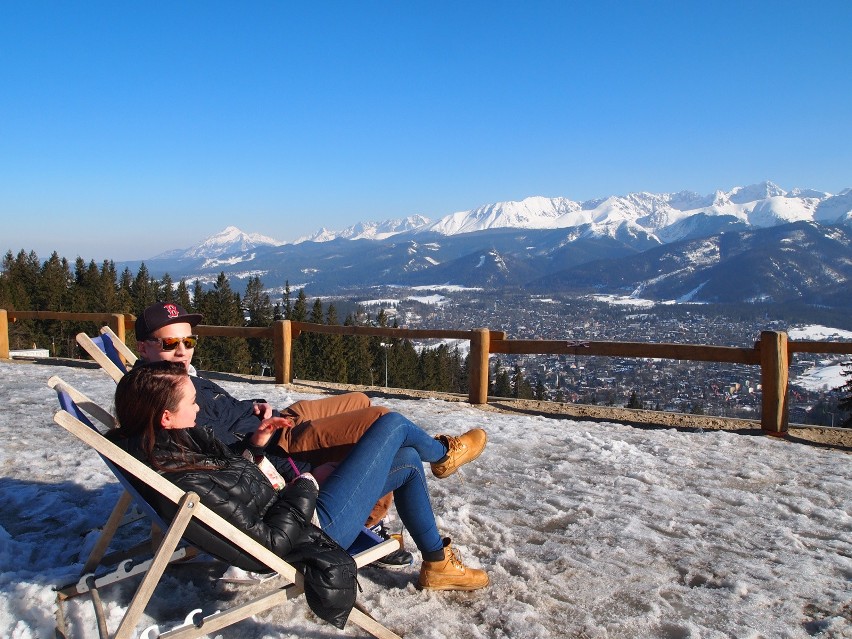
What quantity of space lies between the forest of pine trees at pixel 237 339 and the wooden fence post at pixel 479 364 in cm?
2596

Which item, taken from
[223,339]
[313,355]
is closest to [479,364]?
[313,355]

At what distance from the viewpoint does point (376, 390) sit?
823cm

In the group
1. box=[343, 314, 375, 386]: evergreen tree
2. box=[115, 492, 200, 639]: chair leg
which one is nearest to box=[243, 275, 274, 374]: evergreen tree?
box=[343, 314, 375, 386]: evergreen tree

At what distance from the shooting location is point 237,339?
4012 cm

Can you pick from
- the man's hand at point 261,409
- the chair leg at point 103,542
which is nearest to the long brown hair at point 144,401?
the chair leg at point 103,542

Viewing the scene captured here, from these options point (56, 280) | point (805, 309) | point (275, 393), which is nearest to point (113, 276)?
point (56, 280)

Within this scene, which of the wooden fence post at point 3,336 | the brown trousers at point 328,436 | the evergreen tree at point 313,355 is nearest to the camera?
the brown trousers at point 328,436

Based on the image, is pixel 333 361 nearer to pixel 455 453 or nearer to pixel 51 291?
pixel 51 291

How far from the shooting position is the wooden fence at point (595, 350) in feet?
19.8

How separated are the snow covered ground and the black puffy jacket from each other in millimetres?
507

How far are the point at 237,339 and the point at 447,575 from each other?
39.5 meters

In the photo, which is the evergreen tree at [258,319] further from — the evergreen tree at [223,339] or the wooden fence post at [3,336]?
the wooden fence post at [3,336]

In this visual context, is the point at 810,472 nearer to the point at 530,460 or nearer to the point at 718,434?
the point at 718,434

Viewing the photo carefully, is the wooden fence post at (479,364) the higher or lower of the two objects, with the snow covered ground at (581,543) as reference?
higher
